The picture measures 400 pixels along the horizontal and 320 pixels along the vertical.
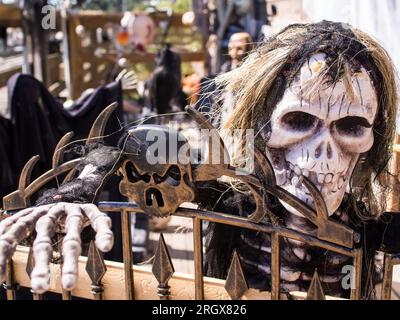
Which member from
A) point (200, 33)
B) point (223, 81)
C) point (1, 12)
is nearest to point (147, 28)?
point (200, 33)

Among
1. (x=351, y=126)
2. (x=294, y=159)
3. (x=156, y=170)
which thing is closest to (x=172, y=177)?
(x=156, y=170)

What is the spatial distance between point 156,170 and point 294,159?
29cm

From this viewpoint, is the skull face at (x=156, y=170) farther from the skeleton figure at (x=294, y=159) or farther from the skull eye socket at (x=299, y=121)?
the skull eye socket at (x=299, y=121)

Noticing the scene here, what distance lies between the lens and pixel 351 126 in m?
0.94

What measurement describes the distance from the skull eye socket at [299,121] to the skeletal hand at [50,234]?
42 cm

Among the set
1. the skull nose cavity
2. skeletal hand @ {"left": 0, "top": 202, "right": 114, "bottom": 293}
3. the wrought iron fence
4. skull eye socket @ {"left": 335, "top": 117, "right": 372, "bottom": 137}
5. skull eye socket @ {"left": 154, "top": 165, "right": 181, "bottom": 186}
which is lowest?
the wrought iron fence

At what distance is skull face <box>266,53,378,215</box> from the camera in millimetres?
911

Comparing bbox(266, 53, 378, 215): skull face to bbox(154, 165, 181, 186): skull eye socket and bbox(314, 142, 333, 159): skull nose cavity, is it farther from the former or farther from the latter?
bbox(154, 165, 181, 186): skull eye socket

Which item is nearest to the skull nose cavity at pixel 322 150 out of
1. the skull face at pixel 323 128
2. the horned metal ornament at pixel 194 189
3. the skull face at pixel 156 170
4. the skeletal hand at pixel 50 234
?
the skull face at pixel 323 128

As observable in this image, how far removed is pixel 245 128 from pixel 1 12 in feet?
15.7

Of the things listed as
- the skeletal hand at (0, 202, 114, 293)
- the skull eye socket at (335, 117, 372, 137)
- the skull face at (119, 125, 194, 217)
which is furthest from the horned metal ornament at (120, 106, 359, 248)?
the skull eye socket at (335, 117, 372, 137)

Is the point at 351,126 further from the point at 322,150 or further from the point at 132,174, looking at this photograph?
the point at 132,174

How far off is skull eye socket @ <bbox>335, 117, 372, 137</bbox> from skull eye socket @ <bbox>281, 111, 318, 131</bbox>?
0.05 meters

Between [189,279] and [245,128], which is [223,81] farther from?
[189,279]
